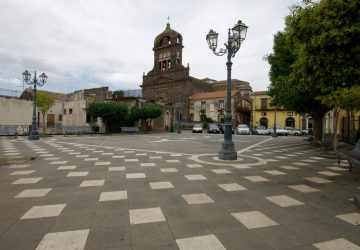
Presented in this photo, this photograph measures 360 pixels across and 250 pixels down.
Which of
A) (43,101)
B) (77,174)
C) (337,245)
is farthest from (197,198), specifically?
(43,101)

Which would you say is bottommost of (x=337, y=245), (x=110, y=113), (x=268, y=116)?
(x=337, y=245)

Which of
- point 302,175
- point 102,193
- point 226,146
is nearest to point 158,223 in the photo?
point 102,193

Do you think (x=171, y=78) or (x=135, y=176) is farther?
(x=171, y=78)

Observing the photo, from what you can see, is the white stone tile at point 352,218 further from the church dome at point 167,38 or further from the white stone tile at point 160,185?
the church dome at point 167,38

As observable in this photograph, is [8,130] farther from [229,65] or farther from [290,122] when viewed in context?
[290,122]

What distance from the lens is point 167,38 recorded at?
216ft

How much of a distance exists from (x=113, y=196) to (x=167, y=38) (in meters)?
64.7

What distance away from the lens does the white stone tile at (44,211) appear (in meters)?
4.08

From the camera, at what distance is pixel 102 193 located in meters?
5.33

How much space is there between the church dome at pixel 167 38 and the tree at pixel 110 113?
112ft

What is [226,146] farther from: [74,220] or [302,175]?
[74,220]

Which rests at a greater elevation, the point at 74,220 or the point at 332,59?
the point at 332,59

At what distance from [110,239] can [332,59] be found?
19.4 feet

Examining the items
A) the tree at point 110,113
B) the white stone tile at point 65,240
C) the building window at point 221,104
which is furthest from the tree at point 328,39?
the building window at point 221,104
